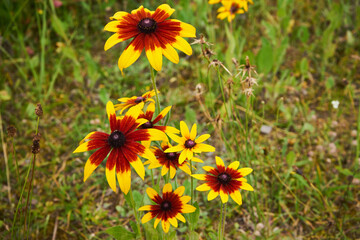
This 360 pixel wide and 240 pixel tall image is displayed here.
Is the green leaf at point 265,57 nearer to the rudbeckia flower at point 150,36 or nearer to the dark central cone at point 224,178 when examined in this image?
the rudbeckia flower at point 150,36

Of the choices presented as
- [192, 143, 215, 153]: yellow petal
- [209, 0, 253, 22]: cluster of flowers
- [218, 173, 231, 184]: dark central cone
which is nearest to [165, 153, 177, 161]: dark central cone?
[192, 143, 215, 153]: yellow petal

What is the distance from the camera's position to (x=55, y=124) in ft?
8.78

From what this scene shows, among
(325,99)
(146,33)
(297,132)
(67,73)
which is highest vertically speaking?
(67,73)

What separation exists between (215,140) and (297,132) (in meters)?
0.68

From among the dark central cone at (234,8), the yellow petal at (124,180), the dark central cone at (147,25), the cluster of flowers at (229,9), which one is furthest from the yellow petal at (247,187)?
the dark central cone at (234,8)

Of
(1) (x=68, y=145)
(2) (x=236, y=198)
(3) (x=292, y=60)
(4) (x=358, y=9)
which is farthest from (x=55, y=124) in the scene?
(4) (x=358, y=9)

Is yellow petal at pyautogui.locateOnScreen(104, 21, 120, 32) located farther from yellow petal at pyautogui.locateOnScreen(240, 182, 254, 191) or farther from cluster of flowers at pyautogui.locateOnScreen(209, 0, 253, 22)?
cluster of flowers at pyautogui.locateOnScreen(209, 0, 253, 22)

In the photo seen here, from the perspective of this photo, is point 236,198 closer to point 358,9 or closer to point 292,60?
point 292,60

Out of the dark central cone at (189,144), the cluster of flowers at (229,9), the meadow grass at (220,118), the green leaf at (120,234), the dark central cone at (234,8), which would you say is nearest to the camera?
the dark central cone at (189,144)

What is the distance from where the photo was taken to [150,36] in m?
1.22

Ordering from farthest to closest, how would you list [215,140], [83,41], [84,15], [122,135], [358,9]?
[84,15], [83,41], [358,9], [215,140], [122,135]

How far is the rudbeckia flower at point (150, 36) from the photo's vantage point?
117cm

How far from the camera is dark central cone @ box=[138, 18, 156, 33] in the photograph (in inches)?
48.0

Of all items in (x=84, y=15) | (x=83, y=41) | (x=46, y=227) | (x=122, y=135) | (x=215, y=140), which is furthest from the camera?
(x=84, y=15)
